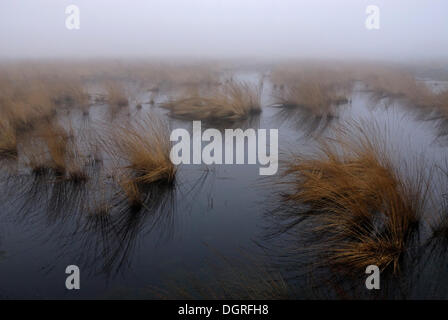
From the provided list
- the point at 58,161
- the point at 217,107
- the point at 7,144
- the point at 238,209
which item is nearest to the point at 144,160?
the point at 58,161

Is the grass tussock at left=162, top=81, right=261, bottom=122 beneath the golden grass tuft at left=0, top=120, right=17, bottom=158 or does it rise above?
above

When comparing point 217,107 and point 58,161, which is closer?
point 58,161

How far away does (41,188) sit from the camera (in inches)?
110

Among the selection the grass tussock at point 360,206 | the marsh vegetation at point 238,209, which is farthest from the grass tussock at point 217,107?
the grass tussock at point 360,206

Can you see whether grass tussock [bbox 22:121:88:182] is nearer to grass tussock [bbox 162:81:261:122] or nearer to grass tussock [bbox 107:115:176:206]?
grass tussock [bbox 107:115:176:206]

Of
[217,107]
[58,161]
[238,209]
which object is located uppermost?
[217,107]

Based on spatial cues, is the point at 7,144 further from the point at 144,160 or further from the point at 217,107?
the point at 217,107

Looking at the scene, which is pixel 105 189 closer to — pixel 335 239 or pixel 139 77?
pixel 335 239

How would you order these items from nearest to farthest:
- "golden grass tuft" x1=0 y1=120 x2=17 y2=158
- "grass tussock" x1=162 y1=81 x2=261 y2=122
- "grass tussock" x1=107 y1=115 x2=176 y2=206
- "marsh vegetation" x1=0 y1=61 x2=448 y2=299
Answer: "marsh vegetation" x1=0 y1=61 x2=448 y2=299 → "grass tussock" x1=107 y1=115 x2=176 y2=206 → "golden grass tuft" x1=0 y1=120 x2=17 y2=158 → "grass tussock" x1=162 y1=81 x2=261 y2=122

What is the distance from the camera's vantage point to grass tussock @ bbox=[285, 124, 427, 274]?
184 centimetres

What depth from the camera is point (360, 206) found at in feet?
6.92

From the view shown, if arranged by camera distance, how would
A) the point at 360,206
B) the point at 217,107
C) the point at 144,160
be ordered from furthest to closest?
the point at 217,107, the point at 144,160, the point at 360,206

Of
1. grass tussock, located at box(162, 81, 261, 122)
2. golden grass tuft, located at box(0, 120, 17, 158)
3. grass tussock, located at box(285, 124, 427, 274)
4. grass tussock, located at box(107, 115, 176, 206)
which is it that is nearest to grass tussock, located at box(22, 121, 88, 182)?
golden grass tuft, located at box(0, 120, 17, 158)

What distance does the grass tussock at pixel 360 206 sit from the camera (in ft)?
6.05
